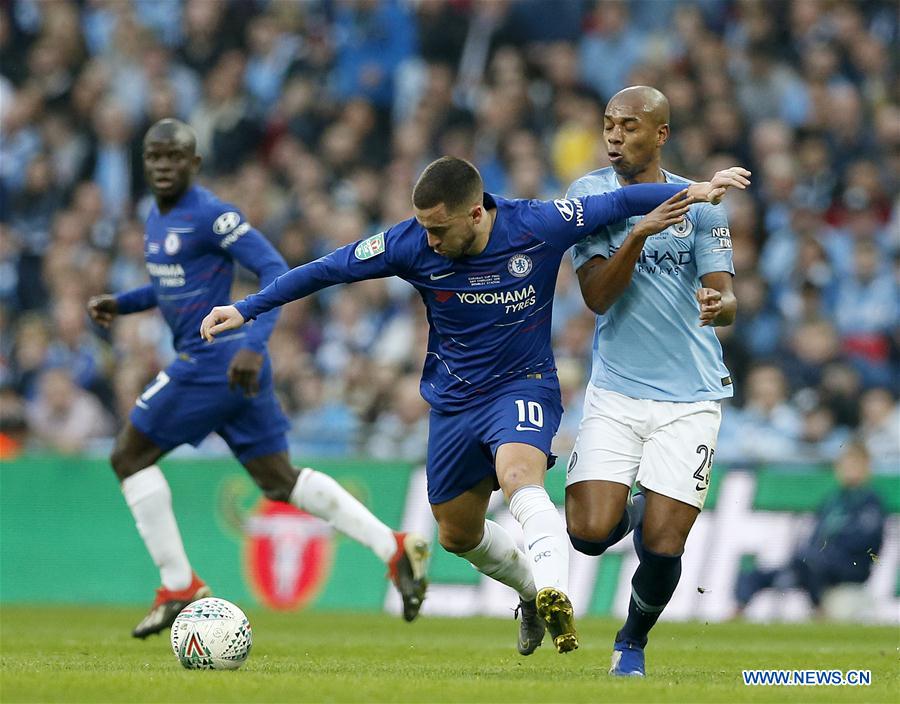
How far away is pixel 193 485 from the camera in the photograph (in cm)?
1435

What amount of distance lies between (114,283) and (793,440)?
7.66 m

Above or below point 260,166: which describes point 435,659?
below

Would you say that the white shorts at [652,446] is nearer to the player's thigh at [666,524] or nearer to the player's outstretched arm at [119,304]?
the player's thigh at [666,524]

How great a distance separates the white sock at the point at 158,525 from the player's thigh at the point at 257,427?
539mm

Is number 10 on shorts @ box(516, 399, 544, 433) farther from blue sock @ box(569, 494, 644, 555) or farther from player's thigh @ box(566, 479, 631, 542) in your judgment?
blue sock @ box(569, 494, 644, 555)

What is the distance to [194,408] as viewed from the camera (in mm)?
10406

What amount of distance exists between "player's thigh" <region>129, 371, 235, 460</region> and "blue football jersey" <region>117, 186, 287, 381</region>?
0.26 ft

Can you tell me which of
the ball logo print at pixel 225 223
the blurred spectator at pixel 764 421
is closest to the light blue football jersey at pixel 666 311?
the ball logo print at pixel 225 223

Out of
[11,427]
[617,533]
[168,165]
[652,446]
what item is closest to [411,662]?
[617,533]

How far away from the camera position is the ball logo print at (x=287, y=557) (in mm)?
13953

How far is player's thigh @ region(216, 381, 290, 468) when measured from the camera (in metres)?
10.5

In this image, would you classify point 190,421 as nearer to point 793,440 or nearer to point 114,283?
point 793,440

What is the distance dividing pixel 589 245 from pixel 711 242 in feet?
1.95

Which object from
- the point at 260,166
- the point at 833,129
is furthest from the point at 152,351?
the point at 833,129
